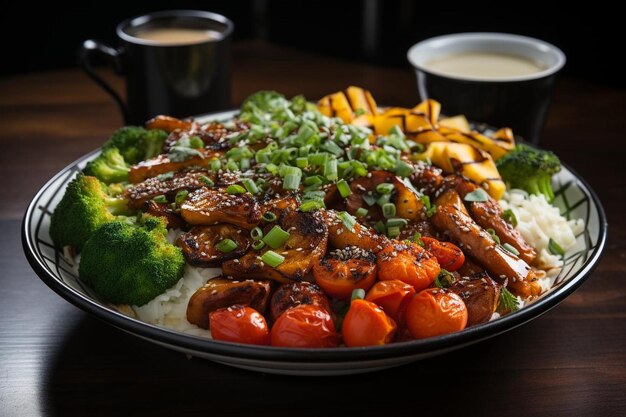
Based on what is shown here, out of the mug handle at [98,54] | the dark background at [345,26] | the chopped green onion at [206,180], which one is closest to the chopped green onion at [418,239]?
the chopped green onion at [206,180]

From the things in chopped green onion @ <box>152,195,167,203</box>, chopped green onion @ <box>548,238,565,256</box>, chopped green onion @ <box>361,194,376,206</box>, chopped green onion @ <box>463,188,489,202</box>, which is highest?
chopped green onion @ <box>152,195,167,203</box>

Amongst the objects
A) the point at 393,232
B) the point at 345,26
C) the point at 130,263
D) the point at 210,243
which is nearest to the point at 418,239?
the point at 393,232

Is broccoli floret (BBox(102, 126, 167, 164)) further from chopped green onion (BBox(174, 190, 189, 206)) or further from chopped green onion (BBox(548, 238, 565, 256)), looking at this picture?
chopped green onion (BBox(548, 238, 565, 256))

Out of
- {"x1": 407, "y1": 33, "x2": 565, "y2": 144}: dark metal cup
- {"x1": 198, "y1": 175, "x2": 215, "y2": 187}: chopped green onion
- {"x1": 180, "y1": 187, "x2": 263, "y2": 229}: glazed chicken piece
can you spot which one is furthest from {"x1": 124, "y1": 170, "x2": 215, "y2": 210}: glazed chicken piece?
{"x1": 407, "y1": 33, "x2": 565, "y2": 144}: dark metal cup

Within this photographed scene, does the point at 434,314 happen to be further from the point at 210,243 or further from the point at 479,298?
the point at 210,243

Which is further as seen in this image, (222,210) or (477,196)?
(477,196)

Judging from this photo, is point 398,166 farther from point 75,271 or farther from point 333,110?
point 75,271
